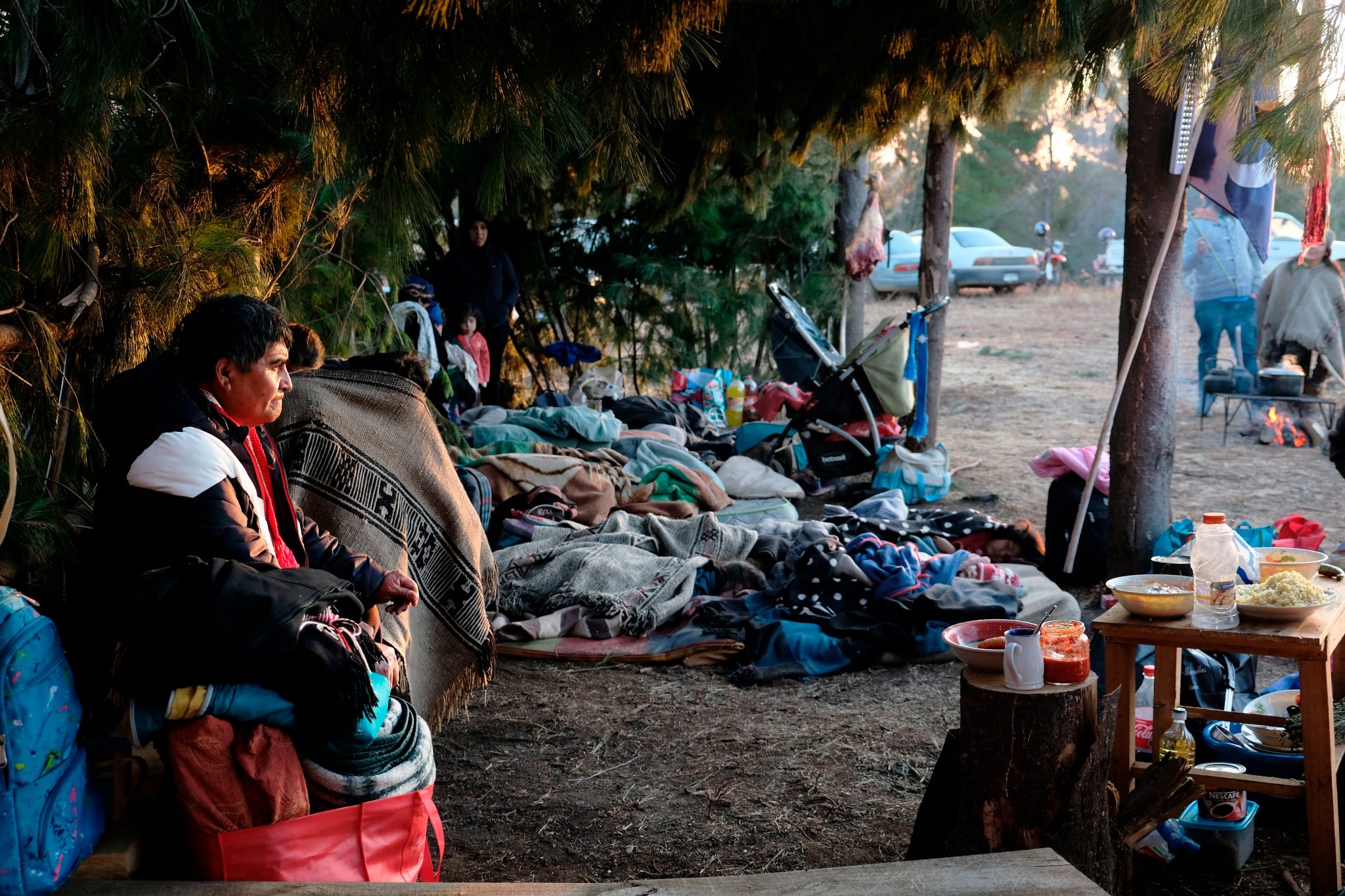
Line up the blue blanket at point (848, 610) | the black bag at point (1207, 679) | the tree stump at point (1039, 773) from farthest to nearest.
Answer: the blue blanket at point (848, 610)
the black bag at point (1207, 679)
the tree stump at point (1039, 773)

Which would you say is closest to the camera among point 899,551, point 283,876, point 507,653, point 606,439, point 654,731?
point 283,876

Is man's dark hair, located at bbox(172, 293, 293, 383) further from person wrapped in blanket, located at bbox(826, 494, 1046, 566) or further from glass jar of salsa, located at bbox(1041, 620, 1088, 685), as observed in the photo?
person wrapped in blanket, located at bbox(826, 494, 1046, 566)

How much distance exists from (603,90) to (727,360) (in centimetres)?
898

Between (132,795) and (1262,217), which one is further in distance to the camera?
(1262,217)

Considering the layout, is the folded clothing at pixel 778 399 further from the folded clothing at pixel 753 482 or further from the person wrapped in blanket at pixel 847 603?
the person wrapped in blanket at pixel 847 603

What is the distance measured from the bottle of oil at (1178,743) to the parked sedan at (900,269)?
1600 cm

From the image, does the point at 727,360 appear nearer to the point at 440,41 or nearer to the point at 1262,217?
the point at 1262,217

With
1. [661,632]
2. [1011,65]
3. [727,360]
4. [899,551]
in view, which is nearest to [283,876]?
[661,632]

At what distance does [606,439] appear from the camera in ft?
23.5

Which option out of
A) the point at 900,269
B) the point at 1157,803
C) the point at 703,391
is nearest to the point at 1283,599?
the point at 1157,803

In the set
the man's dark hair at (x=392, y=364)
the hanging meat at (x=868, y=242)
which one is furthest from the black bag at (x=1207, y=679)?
the hanging meat at (x=868, y=242)

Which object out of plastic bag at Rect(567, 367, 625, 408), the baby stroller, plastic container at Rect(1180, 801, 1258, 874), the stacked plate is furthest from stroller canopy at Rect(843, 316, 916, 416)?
plastic container at Rect(1180, 801, 1258, 874)

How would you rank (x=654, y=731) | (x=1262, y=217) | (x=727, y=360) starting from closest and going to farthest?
1. (x=654, y=731)
2. (x=1262, y=217)
3. (x=727, y=360)

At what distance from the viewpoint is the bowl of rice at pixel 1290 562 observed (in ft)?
10.0
